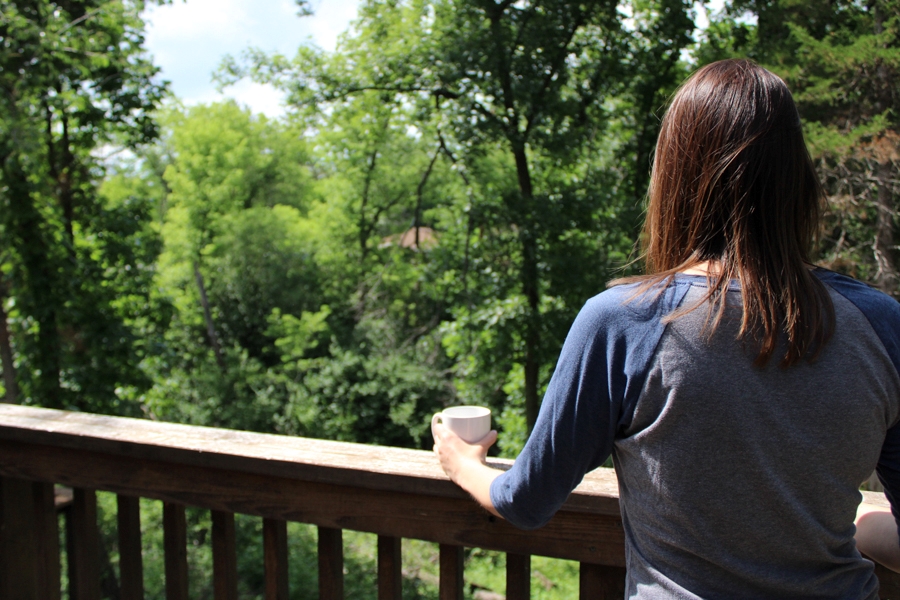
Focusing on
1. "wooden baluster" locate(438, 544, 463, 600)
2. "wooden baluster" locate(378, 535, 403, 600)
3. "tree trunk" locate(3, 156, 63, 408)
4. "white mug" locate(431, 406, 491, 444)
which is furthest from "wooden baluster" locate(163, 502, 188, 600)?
"tree trunk" locate(3, 156, 63, 408)

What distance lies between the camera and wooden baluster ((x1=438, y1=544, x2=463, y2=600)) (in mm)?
1205

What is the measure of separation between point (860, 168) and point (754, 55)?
6.90 ft

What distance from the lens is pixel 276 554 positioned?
4.40 feet

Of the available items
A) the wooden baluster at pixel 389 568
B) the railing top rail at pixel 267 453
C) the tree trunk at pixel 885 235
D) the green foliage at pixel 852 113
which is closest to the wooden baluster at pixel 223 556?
the railing top rail at pixel 267 453

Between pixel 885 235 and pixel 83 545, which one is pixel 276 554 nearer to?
pixel 83 545

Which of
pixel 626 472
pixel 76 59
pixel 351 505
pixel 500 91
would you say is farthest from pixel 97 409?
pixel 626 472

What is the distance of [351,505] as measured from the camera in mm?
1245

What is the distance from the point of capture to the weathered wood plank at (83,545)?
1.50 m

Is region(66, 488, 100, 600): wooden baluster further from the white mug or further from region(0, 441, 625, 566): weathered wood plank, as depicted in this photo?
the white mug

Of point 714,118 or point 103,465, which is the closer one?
point 714,118

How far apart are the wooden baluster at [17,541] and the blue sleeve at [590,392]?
1.28 m

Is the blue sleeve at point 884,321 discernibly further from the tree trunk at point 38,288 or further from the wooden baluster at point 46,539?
the tree trunk at point 38,288

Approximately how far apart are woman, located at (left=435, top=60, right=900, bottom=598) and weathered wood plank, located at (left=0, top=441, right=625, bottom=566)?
22 centimetres

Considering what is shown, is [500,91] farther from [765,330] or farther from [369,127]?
[765,330]
